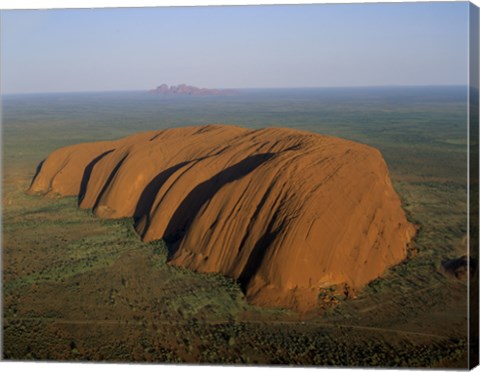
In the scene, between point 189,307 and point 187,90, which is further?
Answer: point 187,90

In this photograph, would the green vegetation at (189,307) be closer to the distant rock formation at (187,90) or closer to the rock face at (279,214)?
the rock face at (279,214)

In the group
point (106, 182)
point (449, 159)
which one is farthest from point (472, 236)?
point (449, 159)

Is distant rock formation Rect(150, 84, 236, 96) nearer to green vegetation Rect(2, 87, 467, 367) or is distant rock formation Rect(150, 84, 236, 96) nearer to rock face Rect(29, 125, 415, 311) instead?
rock face Rect(29, 125, 415, 311)

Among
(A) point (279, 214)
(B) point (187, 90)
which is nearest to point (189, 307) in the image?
(A) point (279, 214)

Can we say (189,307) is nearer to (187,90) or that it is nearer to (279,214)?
(279,214)

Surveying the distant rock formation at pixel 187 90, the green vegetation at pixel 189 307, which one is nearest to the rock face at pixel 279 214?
the green vegetation at pixel 189 307

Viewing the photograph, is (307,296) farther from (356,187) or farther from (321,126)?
(321,126)

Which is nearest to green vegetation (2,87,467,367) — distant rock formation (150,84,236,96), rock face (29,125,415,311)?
rock face (29,125,415,311)

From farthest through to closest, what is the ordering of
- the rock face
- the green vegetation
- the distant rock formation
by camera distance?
the distant rock formation, the rock face, the green vegetation

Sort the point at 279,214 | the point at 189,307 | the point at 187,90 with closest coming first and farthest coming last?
the point at 189,307 < the point at 279,214 < the point at 187,90
